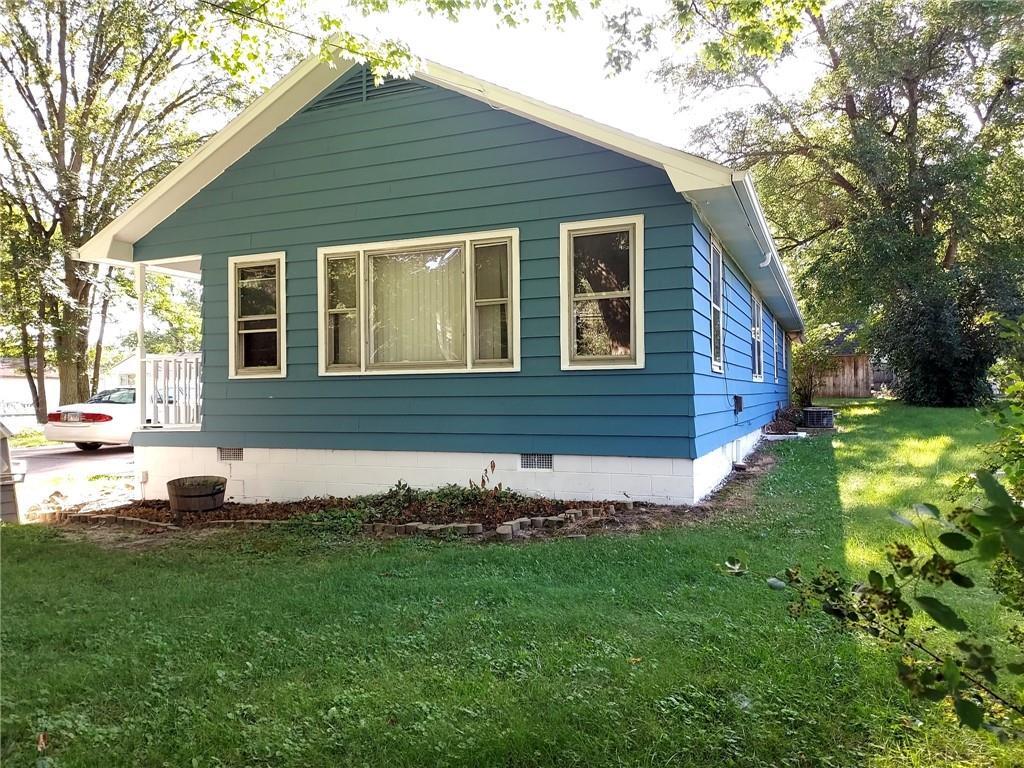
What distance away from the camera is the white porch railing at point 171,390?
824 centimetres

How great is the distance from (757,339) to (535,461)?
689 centimetres

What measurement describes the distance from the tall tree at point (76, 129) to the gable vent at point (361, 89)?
1134cm

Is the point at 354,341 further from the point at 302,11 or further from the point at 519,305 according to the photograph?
the point at 302,11

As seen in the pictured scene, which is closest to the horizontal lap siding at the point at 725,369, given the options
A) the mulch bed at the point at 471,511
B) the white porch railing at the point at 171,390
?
the mulch bed at the point at 471,511

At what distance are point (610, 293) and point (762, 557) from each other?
288cm

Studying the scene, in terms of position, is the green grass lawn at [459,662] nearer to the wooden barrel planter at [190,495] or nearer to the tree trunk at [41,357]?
the wooden barrel planter at [190,495]

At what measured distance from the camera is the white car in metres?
13.1

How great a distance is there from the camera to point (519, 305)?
21.3 ft

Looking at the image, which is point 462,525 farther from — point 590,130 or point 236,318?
point 236,318

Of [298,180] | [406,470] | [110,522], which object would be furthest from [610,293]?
[110,522]

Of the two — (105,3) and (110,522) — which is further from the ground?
(105,3)

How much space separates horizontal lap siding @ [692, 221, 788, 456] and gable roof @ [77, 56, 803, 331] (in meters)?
0.40

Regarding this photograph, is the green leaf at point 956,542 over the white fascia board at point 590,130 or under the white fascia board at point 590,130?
under

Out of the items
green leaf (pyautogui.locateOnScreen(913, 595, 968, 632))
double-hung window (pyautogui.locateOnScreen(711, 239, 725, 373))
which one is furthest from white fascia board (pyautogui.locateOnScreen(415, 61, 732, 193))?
green leaf (pyautogui.locateOnScreen(913, 595, 968, 632))
